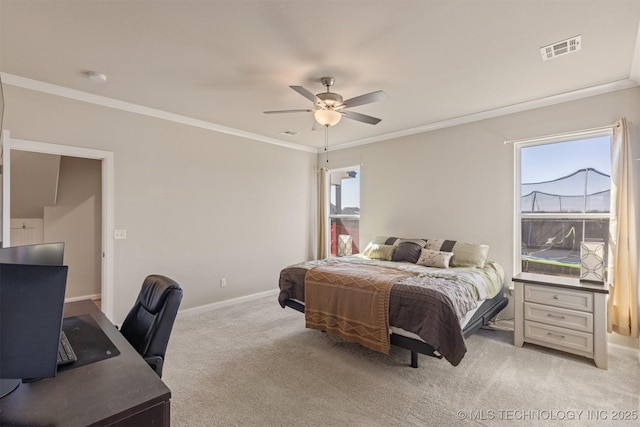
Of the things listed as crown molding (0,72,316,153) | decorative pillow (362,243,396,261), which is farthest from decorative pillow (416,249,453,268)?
crown molding (0,72,316,153)

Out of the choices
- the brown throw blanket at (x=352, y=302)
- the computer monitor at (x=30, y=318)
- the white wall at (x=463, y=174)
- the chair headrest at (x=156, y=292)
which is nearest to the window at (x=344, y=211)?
the white wall at (x=463, y=174)

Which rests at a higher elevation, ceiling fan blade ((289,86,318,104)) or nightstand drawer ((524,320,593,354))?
ceiling fan blade ((289,86,318,104))

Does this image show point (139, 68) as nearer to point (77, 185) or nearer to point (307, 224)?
point (77, 185)

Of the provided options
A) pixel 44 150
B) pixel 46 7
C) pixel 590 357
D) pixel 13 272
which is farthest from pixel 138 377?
pixel 590 357

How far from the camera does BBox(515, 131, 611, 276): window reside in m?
3.28

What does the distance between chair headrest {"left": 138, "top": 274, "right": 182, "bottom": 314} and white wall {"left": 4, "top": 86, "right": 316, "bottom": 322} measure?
6.98ft

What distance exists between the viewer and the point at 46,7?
1932 mm

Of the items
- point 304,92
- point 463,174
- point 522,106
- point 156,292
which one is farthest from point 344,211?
point 156,292

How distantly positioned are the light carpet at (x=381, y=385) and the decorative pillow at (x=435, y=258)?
0.86 meters

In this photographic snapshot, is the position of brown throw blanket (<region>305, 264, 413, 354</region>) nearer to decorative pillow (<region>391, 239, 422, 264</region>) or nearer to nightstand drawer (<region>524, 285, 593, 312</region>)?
decorative pillow (<region>391, 239, 422, 264</region>)

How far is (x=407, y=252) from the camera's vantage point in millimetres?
4078

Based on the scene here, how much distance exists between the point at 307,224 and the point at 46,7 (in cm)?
442

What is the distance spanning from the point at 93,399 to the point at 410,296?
2.19 m

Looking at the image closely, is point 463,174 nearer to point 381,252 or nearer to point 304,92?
point 381,252
